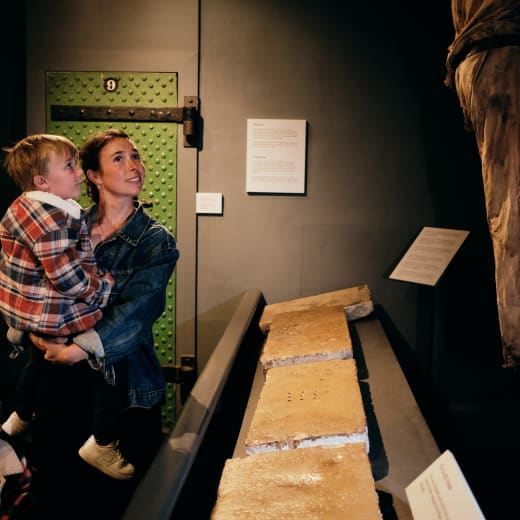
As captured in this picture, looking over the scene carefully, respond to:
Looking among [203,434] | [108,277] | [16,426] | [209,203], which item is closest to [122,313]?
[108,277]

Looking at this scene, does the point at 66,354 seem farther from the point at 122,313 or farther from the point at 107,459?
the point at 107,459

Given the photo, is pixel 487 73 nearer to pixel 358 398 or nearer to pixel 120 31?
pixel 358 398

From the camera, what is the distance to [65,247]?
60.5 inches

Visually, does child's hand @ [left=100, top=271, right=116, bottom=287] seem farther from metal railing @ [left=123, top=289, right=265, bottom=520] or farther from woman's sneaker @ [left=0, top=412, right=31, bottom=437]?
woman's sneaker @ [left=0, top=412, right=31, bottom=437]

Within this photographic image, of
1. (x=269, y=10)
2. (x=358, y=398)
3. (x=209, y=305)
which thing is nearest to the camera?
(x=358, y=398)

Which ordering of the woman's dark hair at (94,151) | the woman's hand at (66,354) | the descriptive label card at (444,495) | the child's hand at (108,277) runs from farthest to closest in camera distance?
1. the woman's dark hair at (94,151)
2. the child's hand at (108,277)
3. the woman's hand at (66,354)
4. the descriptive label card at (444,495)

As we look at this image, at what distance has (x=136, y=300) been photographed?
1608 millimetres

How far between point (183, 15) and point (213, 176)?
1.03m

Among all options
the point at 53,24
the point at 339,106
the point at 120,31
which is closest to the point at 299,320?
the point at 339,106

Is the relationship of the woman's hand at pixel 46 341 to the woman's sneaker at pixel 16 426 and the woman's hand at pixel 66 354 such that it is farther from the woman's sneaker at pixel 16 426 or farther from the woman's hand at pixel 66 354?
the woman's sneaker at pixel 16 426

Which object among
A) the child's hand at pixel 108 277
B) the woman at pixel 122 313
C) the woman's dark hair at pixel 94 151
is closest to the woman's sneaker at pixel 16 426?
A: the woman at pixel 122 313

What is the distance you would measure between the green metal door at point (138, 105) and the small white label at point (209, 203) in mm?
171

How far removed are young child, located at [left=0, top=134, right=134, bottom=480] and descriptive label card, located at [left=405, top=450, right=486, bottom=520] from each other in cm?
108

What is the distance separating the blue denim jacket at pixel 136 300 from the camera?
1.58 m
